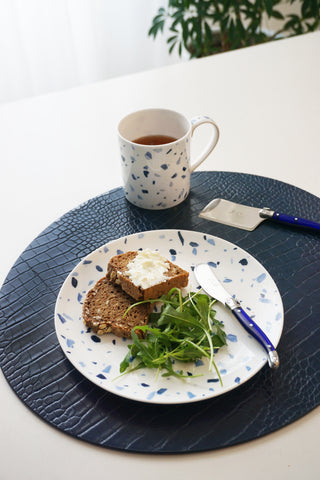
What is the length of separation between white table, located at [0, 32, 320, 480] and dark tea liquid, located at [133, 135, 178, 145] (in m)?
0.17

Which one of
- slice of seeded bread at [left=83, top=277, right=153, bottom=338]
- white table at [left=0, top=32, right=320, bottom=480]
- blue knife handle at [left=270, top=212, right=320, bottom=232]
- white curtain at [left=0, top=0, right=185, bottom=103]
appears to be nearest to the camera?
white table at [left=0, top=32, right=320, bottom=480]

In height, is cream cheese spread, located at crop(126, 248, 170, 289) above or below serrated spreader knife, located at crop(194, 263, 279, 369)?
above

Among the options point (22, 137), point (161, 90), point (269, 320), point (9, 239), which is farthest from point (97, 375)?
point (161, 90)

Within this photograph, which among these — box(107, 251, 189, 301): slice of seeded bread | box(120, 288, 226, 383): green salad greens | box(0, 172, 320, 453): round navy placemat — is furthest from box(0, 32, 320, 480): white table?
box(107, 251, 189, 301): slice of seeded bread

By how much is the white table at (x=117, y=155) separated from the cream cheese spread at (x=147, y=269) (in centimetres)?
29

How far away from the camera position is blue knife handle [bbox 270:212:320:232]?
3.58 ft

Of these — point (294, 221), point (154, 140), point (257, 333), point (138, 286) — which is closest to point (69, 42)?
point (154, 140)

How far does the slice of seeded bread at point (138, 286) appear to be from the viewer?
0.92m

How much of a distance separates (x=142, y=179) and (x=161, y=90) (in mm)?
660

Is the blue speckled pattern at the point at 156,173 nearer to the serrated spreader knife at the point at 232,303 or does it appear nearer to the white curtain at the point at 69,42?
the serrated spreader knife at the point at 232,303

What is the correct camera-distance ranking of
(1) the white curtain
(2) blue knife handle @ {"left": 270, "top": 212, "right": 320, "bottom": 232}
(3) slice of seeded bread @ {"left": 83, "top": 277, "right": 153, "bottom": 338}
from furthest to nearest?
(1) the white curtain → (2) blue knife handle @ {"left": 270, "top": 212, "right": 320, "bottom": 232} → (3) slice of seeded bread @ {"left": 83, "top": 277, "right": 153, "bottom": 338}

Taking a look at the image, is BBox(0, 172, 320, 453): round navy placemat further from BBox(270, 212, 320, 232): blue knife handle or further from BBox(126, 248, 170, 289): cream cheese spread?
BBox(126, 248, 170, 289): cream cheese spread

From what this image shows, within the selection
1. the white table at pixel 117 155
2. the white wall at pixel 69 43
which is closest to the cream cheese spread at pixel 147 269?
the white table at pixel 117 155

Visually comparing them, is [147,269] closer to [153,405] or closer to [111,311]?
[111,311]
